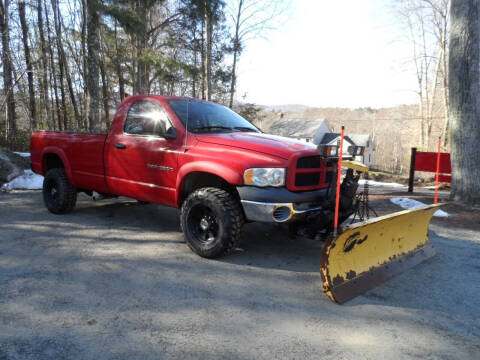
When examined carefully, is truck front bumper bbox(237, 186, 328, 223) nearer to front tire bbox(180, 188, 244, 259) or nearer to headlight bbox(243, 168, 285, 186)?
headlight bbox(243, 168, 285, 186)

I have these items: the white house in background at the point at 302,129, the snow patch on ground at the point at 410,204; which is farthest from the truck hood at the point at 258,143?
the white house in background at the point at 302,129

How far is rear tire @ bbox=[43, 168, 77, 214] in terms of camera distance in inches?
227

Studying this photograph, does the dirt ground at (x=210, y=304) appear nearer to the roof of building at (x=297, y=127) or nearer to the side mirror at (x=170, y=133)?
the side mirror at (x=170, y=133)

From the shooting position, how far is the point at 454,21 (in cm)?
789

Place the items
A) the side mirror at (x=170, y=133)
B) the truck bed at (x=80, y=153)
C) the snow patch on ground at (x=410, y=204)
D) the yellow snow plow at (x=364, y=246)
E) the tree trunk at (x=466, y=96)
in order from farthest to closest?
1. the tree trunk at (x=466, y=96)
2. the snow patch on ground at (x=410, y=204)
3. the truck bed at (x=80, y=153)
4. the side mirror at (x=170, y=133)
5. the yellow snow plow at (x=364, y=246)

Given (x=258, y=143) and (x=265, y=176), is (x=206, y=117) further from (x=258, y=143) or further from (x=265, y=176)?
(x=265, y=176)

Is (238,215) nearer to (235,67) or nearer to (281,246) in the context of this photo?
(281,246)

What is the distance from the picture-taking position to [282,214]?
11.9ft

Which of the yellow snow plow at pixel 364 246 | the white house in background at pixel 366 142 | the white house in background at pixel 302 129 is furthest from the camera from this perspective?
the white house in background at pixel 366 142

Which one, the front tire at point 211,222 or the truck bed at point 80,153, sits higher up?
the truck bed at point 80,153

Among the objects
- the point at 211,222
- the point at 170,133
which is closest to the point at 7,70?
the point at 170,133

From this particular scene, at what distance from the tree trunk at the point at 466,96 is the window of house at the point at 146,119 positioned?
677 centimetres

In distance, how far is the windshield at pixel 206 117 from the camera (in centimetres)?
461

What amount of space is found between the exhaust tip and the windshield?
1.57m
